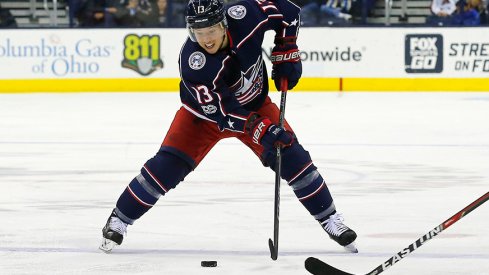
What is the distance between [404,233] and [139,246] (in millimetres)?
1021

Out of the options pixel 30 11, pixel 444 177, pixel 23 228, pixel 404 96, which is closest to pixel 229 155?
pixel 444 177

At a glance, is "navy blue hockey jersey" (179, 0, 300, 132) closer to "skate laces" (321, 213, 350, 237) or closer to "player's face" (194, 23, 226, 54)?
"player's face" (194, 23, 226, 54)

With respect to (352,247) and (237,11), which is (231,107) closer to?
(237,11)

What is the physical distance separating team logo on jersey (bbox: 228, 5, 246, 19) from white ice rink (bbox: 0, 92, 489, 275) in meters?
0.82

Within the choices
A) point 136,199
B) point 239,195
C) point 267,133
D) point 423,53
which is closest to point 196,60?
point 267,133

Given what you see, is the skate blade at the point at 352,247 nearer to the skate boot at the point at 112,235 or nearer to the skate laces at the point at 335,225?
the skate laces at the point at 335,225

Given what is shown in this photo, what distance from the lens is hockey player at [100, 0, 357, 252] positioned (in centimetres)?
399

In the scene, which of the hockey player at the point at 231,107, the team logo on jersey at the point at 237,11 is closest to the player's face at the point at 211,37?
the hockey player at the point at 231,107

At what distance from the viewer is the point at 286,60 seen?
4.35 metres

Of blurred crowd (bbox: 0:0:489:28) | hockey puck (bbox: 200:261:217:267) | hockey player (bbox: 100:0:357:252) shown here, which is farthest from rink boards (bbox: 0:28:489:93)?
hockey puck (bbox: 200:261:217:267)

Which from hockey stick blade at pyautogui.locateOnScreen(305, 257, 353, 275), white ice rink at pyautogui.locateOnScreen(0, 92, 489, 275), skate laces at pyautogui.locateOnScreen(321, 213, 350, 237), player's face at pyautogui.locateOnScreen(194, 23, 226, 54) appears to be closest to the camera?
hockey stick blade at pyautogui.locateOnScreen(305, 257, 353, 275)

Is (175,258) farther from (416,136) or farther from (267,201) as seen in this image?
(416,136)

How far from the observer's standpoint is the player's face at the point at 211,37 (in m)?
3.96

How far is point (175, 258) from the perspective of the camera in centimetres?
415
